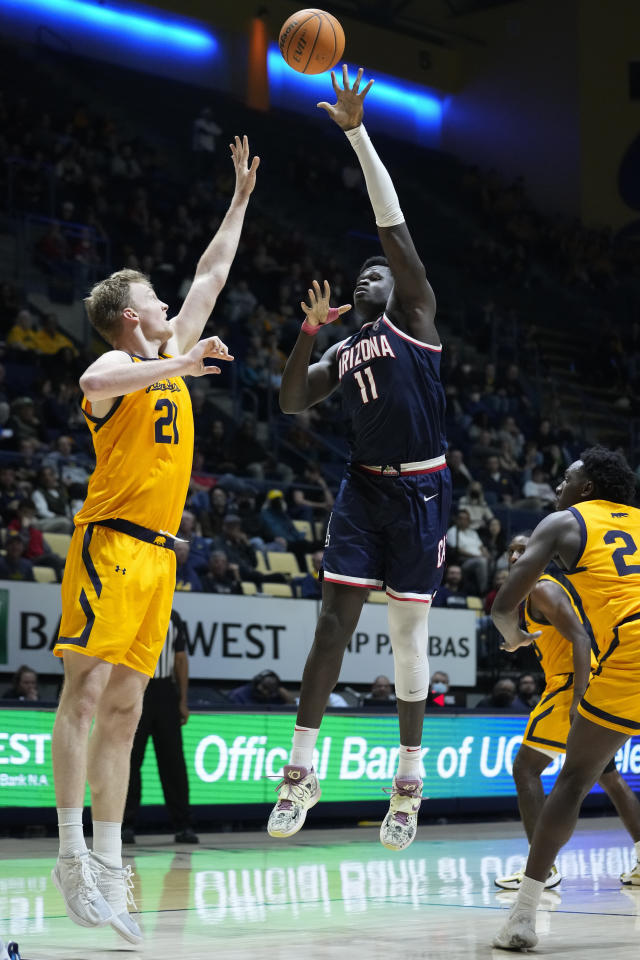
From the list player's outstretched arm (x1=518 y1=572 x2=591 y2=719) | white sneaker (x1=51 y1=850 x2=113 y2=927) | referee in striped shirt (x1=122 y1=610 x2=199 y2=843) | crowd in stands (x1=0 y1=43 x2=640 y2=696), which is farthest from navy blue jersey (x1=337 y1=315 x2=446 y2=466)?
referee in striped shirt (x1=122 y1=610 x2=199 y2=843)

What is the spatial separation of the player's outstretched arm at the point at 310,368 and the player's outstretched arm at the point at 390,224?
1.20ft

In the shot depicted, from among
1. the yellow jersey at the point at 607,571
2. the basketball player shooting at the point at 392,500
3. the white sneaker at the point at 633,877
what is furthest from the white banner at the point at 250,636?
the yellow jersey at the point at 607,571

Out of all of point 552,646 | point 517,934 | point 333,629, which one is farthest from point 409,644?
point 552,646

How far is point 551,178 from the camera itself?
31234mm

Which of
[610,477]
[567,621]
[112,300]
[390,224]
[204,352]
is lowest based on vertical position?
[567,621]

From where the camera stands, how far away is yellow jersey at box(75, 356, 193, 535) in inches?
219

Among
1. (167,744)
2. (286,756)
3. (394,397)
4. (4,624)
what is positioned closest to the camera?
(394,397)

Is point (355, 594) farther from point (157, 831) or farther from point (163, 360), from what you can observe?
point (157, 831)

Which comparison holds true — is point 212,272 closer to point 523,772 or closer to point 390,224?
point 390,224

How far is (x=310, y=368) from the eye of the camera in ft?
21.1

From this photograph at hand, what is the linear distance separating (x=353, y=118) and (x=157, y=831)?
333 inches

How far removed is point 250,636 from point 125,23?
733 inches

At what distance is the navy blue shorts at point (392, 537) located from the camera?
5.96 meters

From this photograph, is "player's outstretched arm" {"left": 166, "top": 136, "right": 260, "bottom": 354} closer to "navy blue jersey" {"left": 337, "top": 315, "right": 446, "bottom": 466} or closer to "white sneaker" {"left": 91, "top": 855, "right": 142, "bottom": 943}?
"navy blue jersey" {"left": 337, "top": 315, "right": 446, "bottom": 466}
